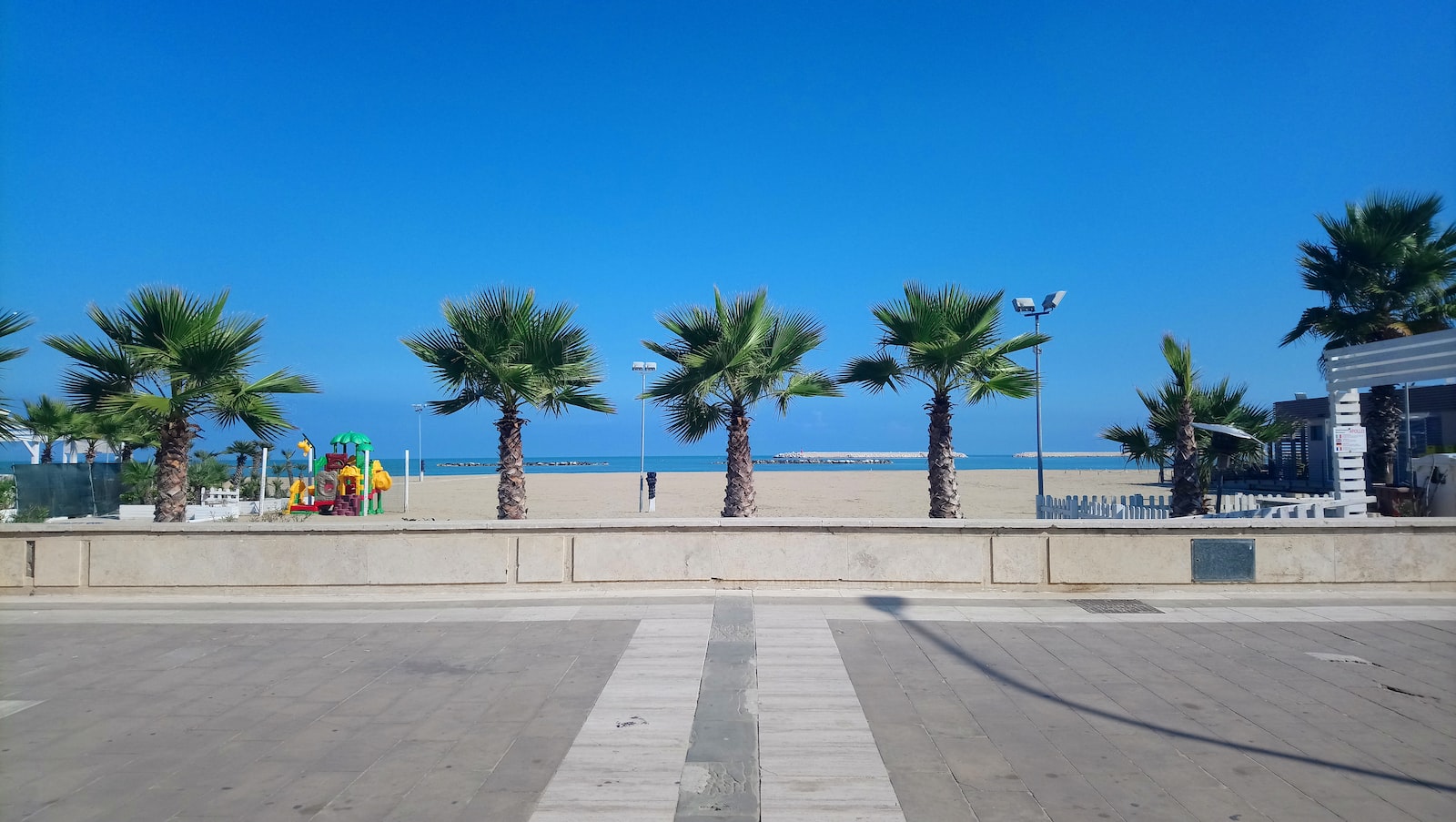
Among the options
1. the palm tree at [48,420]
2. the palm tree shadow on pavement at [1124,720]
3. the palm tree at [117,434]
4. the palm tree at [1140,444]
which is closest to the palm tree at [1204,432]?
the palm tree at [1140,444]

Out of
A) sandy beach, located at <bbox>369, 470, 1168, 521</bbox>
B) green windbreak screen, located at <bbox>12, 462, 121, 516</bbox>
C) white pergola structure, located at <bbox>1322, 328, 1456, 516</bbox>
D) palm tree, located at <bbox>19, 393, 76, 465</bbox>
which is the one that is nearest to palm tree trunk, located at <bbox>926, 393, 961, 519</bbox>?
white pergola structure, located at <bbox>1322, 328, 1456, 516</bbox>

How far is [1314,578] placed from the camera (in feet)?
29.5

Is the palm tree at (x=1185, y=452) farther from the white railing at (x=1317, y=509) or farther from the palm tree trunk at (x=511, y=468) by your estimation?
the palm tree trunk at (x=511, y=468)

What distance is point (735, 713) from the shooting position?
5.17 meters

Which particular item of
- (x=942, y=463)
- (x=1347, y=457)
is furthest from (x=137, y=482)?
(x=1347, y=457)

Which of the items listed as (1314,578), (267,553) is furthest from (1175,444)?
(267,553)

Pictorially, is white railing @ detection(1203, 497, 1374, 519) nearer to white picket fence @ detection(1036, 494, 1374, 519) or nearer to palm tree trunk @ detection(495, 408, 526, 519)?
white picket fence @ detection(1036, 494, 1374, 519)

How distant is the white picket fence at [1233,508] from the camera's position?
12.9 metres

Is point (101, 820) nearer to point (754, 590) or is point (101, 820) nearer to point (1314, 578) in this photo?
point (754, 590)

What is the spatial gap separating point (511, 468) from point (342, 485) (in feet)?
42.7

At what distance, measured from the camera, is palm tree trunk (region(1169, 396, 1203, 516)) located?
1453cm

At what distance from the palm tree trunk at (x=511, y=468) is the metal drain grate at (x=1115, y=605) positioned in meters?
7.72

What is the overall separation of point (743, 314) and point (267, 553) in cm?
744

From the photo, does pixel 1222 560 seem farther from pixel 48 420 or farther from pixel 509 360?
pixel 48 420
